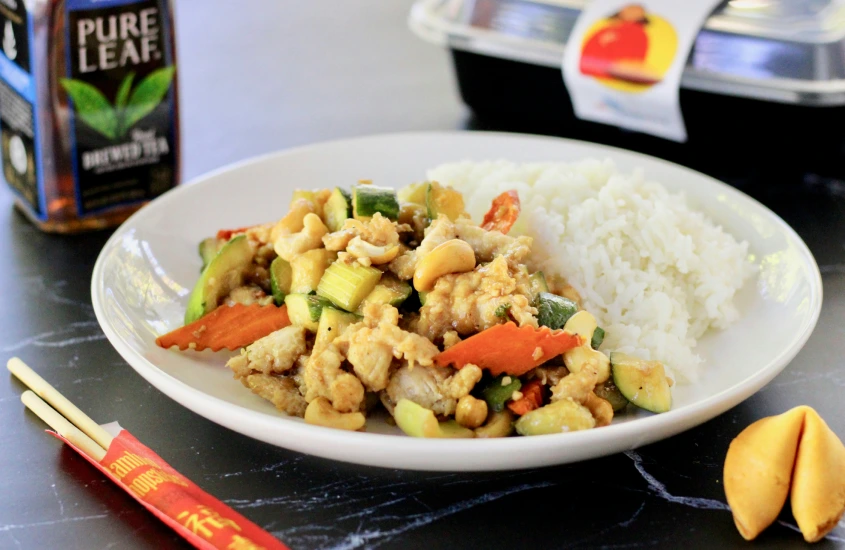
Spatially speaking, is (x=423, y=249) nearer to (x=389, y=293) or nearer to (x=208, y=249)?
(x=389, y=293)

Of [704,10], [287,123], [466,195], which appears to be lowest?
[287,123]

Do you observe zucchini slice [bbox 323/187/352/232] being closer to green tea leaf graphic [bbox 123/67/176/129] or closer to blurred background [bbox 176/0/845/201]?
green tea leaf graphic [bbox 123/67/176/129]

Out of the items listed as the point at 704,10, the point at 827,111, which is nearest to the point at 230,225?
the point at 704,10

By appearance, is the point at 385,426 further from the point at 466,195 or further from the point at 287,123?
the point at 287,123

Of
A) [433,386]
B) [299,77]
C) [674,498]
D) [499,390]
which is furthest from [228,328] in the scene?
[299,77]

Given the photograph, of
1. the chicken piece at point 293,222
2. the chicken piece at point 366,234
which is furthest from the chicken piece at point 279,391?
the chicken piece at point 293,222

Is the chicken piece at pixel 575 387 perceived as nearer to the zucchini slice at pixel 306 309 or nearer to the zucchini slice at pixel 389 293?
the zucchini slice at pixel 389 293
